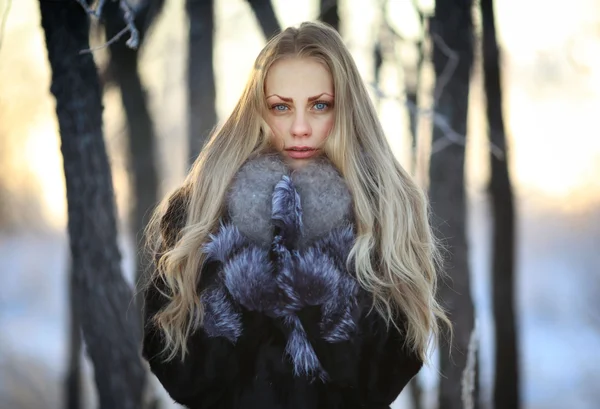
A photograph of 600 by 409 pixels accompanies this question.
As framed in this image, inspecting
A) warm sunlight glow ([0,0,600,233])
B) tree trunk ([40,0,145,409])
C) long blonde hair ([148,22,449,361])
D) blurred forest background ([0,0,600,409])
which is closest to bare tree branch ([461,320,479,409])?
blurred forest background ([0,0,600,409])

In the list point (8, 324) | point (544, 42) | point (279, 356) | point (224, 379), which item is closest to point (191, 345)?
point (224, 379)

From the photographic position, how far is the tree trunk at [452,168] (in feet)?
10.8

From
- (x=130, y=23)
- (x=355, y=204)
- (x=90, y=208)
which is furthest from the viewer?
(x=90, y=208)

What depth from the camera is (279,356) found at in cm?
185

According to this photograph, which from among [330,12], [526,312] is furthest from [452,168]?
[330,12]

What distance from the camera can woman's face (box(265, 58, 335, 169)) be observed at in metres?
1.93

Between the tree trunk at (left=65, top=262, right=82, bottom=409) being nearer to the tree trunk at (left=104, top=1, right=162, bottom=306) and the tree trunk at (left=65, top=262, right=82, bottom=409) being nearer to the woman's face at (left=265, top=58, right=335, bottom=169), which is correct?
the tree trunk at (left=104, top=1, right=162, bottom=306)

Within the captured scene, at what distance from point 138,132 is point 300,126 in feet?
5.49

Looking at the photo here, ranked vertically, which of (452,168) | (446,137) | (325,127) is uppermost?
(325,127)

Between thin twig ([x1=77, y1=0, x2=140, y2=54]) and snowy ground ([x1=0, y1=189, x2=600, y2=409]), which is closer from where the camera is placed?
thin twig ([x1=77, y1=0, x2=140, y2=54])

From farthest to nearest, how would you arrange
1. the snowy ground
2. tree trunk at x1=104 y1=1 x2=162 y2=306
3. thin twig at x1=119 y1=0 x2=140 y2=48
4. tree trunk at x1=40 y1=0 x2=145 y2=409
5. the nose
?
tree trunk at x1=104 y1=1 x2=162 y2=306
the snowy ground
tree trunk at x1=40 y1=0 x2=145 y2=409
thin twig at x1=119 y1=0 x2=140 y2=48
the nose

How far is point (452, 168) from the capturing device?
3322 millimetres

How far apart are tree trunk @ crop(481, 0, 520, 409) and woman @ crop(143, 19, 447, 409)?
1.41m

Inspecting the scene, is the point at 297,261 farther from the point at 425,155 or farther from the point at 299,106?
the point at 425,155
